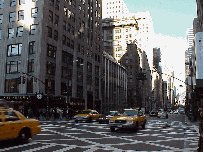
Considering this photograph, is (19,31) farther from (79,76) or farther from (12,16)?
(79,76)

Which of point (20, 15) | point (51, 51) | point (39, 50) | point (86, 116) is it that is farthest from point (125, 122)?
point (20, 15)

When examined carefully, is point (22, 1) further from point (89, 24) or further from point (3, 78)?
point (89, 24)

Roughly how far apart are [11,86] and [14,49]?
6.72m

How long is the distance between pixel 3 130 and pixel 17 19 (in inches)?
1490

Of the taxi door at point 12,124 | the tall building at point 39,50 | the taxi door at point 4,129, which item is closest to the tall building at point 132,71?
the tall building at point 39,50

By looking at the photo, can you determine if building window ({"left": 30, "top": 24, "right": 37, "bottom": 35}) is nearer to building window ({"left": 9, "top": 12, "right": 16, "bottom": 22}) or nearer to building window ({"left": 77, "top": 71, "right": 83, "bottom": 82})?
building window ({"left": 9, "top": 12, "right": 16, "bottom": 22})

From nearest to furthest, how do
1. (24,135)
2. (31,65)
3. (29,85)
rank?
1. (24,135)
2. (29,85)
3. (31,65)

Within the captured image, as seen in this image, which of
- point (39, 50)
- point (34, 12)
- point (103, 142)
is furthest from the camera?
point (34, 12)

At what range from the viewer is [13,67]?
1725 inches

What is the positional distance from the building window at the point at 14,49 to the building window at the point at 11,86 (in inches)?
190

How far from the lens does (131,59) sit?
368ft

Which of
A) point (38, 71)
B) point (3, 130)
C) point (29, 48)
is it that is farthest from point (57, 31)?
point (3, 130)

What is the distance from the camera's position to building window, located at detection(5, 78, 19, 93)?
4267cm

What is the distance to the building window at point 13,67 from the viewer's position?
43.4m
